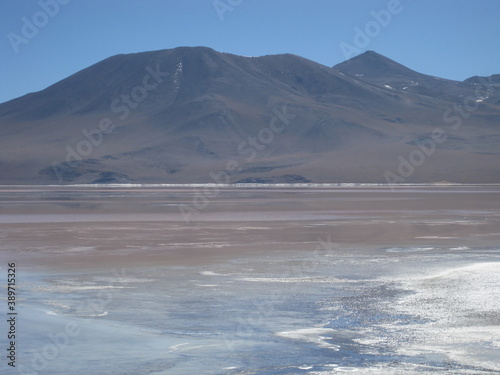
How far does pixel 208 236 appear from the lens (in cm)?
2056

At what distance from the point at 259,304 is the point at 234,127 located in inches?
4887

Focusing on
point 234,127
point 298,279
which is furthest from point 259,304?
point 234,127

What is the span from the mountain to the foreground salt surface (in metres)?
74.4

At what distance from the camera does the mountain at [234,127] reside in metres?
102

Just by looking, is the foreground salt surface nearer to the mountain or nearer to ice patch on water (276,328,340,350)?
ice patch on water (276,328,340,350)

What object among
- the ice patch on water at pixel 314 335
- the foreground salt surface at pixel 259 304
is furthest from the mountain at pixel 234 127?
the ice patch on water at pixel 314 335

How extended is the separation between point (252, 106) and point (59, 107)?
136ft

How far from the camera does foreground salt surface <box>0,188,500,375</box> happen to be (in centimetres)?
732

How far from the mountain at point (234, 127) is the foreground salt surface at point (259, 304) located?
7443 cm

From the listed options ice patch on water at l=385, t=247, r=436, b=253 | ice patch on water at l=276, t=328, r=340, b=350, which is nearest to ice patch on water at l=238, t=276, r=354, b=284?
ice patch on water at l=276, t=328, r=340, b=350

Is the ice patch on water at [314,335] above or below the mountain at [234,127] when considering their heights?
below

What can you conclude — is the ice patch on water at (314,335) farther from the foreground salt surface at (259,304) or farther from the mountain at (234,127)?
the mountain at (234,127)

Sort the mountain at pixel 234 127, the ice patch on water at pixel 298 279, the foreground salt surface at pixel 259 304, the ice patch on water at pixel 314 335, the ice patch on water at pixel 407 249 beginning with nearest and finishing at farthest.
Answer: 1. the foreground salt surface at pixel 259 304
2. the ice patch on water at pixel 314 335
3. the ice patch on water at pixel 298 279
4. the ice patch on water at pixel 407 249
5. the mountain at pixel 234 127

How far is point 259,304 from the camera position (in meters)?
10.1
